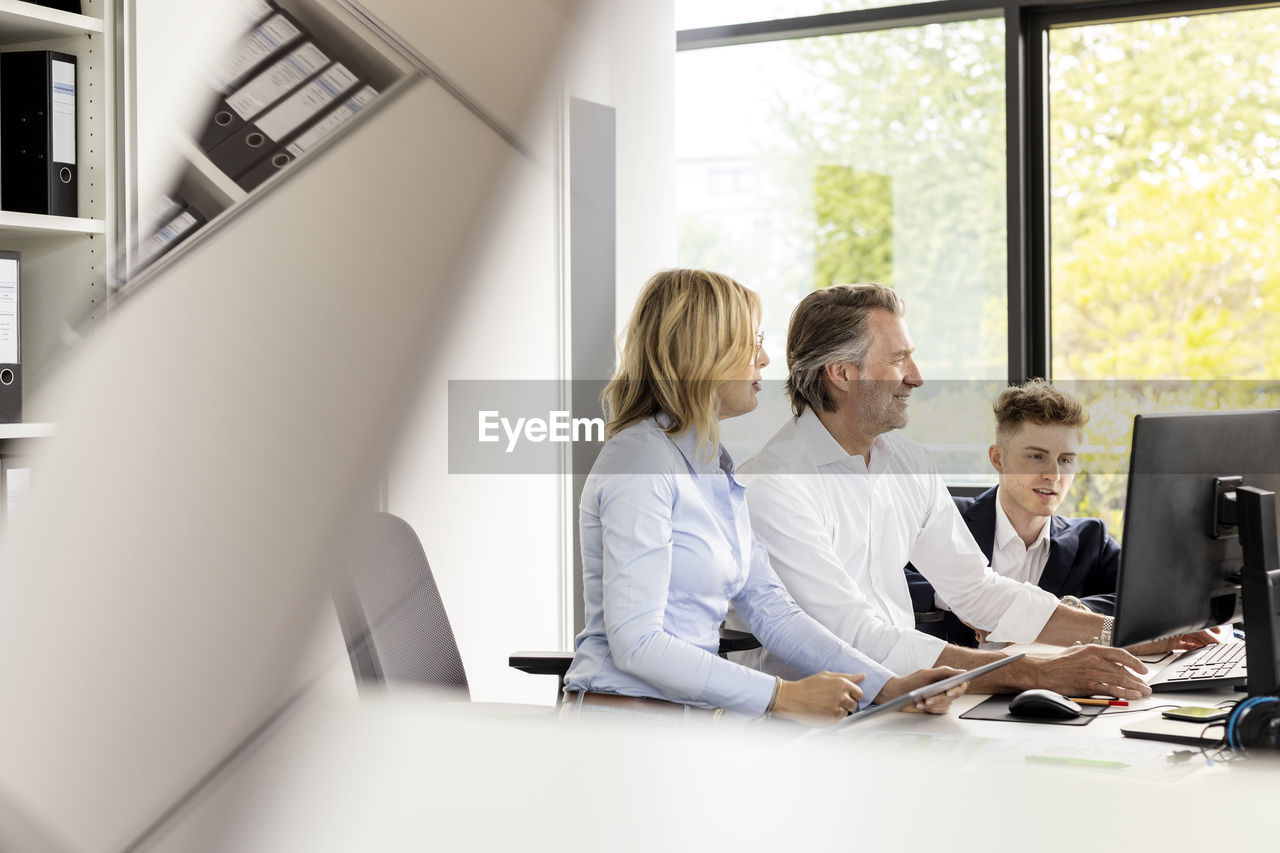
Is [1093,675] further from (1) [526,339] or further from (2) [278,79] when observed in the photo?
(2) [278,79]

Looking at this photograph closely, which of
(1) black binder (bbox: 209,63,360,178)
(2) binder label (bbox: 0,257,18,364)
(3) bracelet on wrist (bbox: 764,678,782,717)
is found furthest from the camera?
(2) binder label (bbox: 0,257,18,364)

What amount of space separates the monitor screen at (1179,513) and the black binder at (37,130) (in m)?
1.52

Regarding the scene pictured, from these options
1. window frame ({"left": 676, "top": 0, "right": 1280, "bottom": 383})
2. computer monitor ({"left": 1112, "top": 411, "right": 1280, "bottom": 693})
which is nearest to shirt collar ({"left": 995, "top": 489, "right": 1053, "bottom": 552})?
computer monitor ({"left": 1112, "top": 411, "right": 1280, "bottom": 693})

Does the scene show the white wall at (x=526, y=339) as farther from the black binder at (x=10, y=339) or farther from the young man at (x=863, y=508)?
the black binder at (x=10, y=339)

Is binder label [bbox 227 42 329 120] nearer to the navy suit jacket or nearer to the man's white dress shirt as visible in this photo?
the man's white dress shirt

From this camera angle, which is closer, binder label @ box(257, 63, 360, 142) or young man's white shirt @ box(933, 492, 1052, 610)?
binder label @ box(257, 63, 360, 142)

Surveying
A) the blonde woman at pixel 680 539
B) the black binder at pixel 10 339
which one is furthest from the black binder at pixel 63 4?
the blonde woman at pixel 680 539

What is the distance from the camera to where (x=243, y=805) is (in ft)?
1.11

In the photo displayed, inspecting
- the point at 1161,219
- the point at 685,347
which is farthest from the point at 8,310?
the point at 1161,219

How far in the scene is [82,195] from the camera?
67.7 inches

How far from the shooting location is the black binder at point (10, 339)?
1608 mm

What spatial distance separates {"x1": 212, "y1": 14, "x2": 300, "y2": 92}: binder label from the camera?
14.3 inches

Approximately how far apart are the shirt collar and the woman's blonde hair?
697 mm

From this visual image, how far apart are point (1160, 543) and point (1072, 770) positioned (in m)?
0.91
